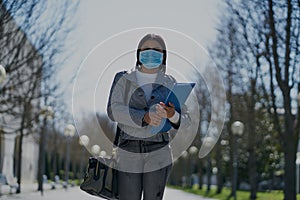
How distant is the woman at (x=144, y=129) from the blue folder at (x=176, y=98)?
0.11ft

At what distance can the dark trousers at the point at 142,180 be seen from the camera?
11.8ft

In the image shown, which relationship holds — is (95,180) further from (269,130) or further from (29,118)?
(269,130)

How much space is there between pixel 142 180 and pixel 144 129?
1.01 ft

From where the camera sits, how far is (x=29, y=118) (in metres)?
35.7

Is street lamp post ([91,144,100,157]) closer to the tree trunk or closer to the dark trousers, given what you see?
the dark trousers

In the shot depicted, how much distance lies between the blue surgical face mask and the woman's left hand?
0.30m

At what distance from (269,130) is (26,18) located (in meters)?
21.5

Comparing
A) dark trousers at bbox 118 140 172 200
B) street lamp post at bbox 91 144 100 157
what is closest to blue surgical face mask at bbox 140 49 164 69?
dark trousers at bbox 118 140 172 200

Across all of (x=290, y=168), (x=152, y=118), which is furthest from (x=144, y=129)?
(x=290, y=168)

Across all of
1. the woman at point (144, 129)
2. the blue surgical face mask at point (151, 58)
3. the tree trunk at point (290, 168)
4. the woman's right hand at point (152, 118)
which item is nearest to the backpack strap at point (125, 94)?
the woman at point (144, 129)

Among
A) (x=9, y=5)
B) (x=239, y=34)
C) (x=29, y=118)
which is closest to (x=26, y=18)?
(x=9, y=5)

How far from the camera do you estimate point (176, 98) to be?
350 cm

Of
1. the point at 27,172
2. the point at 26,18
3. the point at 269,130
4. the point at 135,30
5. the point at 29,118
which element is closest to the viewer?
the point at 135,30

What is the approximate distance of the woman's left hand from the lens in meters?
3.38
